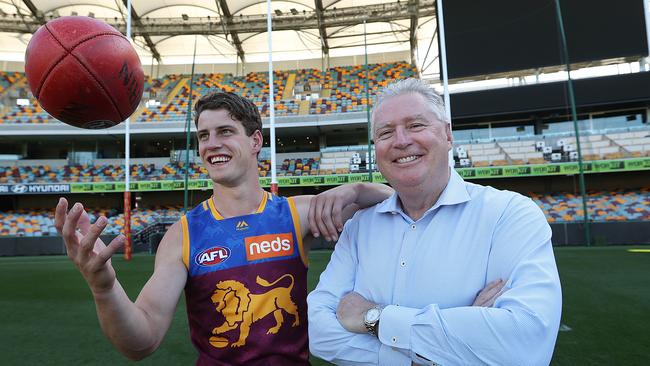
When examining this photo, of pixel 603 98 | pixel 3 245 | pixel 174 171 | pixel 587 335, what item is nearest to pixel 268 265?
pixel 587 335

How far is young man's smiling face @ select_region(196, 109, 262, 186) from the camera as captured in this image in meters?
1.97

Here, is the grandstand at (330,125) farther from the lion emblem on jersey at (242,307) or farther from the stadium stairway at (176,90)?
the lion emblem on jersey at (242,307)

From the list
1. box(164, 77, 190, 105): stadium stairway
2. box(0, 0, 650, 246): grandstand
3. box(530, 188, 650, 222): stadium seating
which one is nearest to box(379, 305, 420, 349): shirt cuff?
box(0, 0, 650, 246): grandstand

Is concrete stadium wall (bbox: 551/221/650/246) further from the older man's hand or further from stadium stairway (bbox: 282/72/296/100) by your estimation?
stadium stairway (bbox: 282/72/296/100)

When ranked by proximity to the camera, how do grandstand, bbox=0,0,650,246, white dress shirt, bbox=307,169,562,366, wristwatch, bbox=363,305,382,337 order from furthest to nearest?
1. grandstand, bbox=0,0,650,246
2. wristwatch, bbox=363,305,382,337
3. white dress shirt, bbox=307,169,562,366

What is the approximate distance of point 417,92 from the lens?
60.6 inches

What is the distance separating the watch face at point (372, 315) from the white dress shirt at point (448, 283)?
5 cm

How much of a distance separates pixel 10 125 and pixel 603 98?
102 ft

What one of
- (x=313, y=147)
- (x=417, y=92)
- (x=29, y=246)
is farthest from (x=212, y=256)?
(x=313, y=147)

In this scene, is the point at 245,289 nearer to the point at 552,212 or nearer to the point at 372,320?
the point at 372,320

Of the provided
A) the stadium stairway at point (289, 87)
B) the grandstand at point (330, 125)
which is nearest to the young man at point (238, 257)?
the grandstand at point (330, 125)

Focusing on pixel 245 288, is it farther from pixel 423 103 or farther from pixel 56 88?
pixel 56 88

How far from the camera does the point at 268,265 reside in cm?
194

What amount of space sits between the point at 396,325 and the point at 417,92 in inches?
34.3
